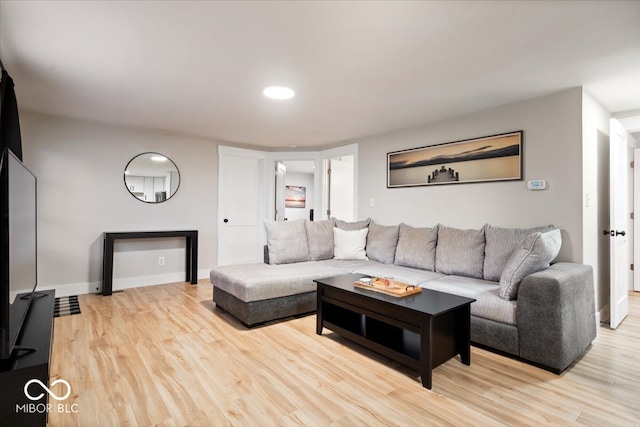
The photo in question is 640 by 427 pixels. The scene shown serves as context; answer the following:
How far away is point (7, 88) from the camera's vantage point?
2561 millimetres

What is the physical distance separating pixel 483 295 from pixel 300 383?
A: 59.9 inches

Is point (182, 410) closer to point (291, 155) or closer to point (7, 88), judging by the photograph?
point (7, 88)

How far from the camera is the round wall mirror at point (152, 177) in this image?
4.51m

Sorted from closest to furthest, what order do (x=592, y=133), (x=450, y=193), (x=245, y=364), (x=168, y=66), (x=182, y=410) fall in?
1. (x=182, y=410)
2. (x=245, y=364)
3. (x=168, y=66)
4. (x=592, y=133)
5. (x=450, y=193)

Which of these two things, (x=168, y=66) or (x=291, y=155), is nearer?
(x=168, y=66)

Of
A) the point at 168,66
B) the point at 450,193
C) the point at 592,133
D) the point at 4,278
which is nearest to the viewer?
the point at 4,278

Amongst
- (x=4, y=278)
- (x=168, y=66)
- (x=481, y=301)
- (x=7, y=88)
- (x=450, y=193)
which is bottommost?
(x=481, y=301)

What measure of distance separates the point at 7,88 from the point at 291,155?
3744mm

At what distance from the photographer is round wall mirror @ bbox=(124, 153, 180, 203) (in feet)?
14.8

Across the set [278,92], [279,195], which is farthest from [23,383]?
[279,195]

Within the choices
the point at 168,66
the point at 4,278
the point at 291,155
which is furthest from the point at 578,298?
the point at 291,155

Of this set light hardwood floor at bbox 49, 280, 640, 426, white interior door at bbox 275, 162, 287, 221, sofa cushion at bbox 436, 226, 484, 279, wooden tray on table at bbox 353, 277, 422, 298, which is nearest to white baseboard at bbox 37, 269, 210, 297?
light hardwood floor at bbox 49, 280, 640, 426

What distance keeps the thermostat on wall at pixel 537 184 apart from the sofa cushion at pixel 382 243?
1466 millimetres

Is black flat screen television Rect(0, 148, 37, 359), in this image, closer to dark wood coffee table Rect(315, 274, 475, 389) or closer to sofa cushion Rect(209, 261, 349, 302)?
sofa cushion Rect(209, 261, 349, 302)
